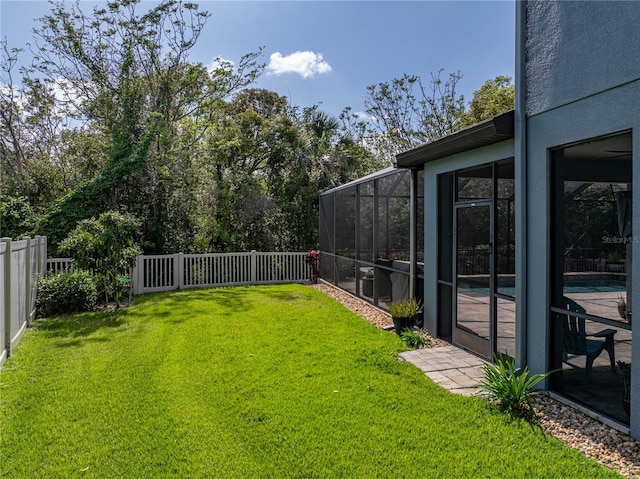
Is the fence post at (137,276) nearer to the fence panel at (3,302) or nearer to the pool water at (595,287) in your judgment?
the fence panel at (3,302)

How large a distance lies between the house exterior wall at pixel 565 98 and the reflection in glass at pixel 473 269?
834 mm

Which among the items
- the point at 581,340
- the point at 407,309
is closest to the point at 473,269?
the point at 407,309

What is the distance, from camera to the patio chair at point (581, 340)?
3.38m

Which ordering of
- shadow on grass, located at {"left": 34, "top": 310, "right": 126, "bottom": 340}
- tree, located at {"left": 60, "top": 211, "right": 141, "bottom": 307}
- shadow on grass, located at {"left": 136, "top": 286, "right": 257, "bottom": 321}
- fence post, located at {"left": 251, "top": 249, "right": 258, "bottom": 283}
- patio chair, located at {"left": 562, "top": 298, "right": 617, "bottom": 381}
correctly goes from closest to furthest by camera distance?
patio chair, located at {"left": 562, "top": 298, "right": 617, "bottom": 381} → shadow on grass, located at {"left": 34, "top": 310, "right": 126, "bottom": 340} → tree, located at {"left": 60, "top": 211, "right": 141, "bottom": 307} → shadow on grass, located at {"left": 136, "top": 286, "right": 257, "bottom": 321} → fence post, located at {"left": 251, "top": 249, "right": 258, "bottom": 283}

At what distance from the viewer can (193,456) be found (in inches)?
114

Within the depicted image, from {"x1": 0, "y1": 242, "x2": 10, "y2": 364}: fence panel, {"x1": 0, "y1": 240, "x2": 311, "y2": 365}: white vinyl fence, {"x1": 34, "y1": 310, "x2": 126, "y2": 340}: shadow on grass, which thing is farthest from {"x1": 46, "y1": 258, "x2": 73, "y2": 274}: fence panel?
{"x1": 0, "y1": 242, "x2": 10, "y2": 364}: fence panel

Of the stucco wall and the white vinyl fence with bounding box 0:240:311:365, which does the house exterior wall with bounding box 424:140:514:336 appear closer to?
the stucco wall

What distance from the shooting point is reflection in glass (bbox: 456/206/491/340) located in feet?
15.9

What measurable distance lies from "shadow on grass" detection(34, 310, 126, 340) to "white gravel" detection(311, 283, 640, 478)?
6222 millimetres

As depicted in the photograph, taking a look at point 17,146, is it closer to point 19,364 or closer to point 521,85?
point 19,364

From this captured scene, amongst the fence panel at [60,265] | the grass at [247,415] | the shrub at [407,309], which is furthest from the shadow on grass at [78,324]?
the shrub at [407,309]

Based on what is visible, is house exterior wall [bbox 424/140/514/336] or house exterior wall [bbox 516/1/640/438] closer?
house exterior wall [bbox 516/1/640/438]

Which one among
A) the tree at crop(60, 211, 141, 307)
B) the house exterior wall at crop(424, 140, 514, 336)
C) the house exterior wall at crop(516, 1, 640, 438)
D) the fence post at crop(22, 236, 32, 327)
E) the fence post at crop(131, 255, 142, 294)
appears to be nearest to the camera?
the house exterior wall at crop(516, 1, 640, 438)

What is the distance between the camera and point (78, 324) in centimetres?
707
